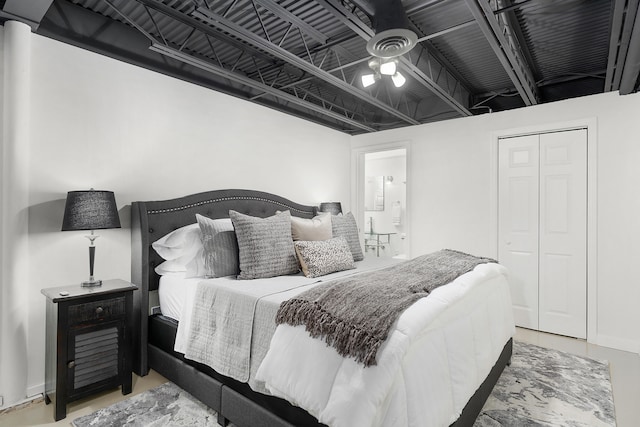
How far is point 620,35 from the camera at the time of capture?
8.54 ft

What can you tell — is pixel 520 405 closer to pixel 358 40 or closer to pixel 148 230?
pixel 148 230

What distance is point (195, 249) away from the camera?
8.66 ft

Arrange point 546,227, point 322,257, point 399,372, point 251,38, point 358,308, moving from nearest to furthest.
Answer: point 399,372
point 358,308
point 251,38
point 322,257
point 546,227

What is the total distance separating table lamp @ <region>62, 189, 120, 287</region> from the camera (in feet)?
7.37

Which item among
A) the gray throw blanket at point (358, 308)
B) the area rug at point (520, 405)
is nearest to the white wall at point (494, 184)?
the area rug at point (520, 405)

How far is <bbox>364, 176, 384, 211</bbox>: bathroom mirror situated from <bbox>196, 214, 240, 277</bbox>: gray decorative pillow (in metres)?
4.76

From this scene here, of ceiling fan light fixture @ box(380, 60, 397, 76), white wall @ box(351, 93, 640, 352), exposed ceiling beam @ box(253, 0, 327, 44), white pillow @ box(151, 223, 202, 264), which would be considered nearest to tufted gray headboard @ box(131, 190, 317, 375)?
white pillow @ box(151, 223, 202, 264)

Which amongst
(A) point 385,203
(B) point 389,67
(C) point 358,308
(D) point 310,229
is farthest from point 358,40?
(A) point 385,203

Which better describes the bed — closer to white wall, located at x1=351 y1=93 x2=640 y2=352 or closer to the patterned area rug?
the patterned area rug

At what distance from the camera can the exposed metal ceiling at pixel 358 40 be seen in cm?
240

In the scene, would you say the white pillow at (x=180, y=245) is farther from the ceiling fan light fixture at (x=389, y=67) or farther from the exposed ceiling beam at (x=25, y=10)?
the ceiling fan light fixture at (x=389, y=67)

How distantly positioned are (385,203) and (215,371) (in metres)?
5.61

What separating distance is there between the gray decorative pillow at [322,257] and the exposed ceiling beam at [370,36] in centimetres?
164

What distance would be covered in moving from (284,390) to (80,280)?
6.53 ft
